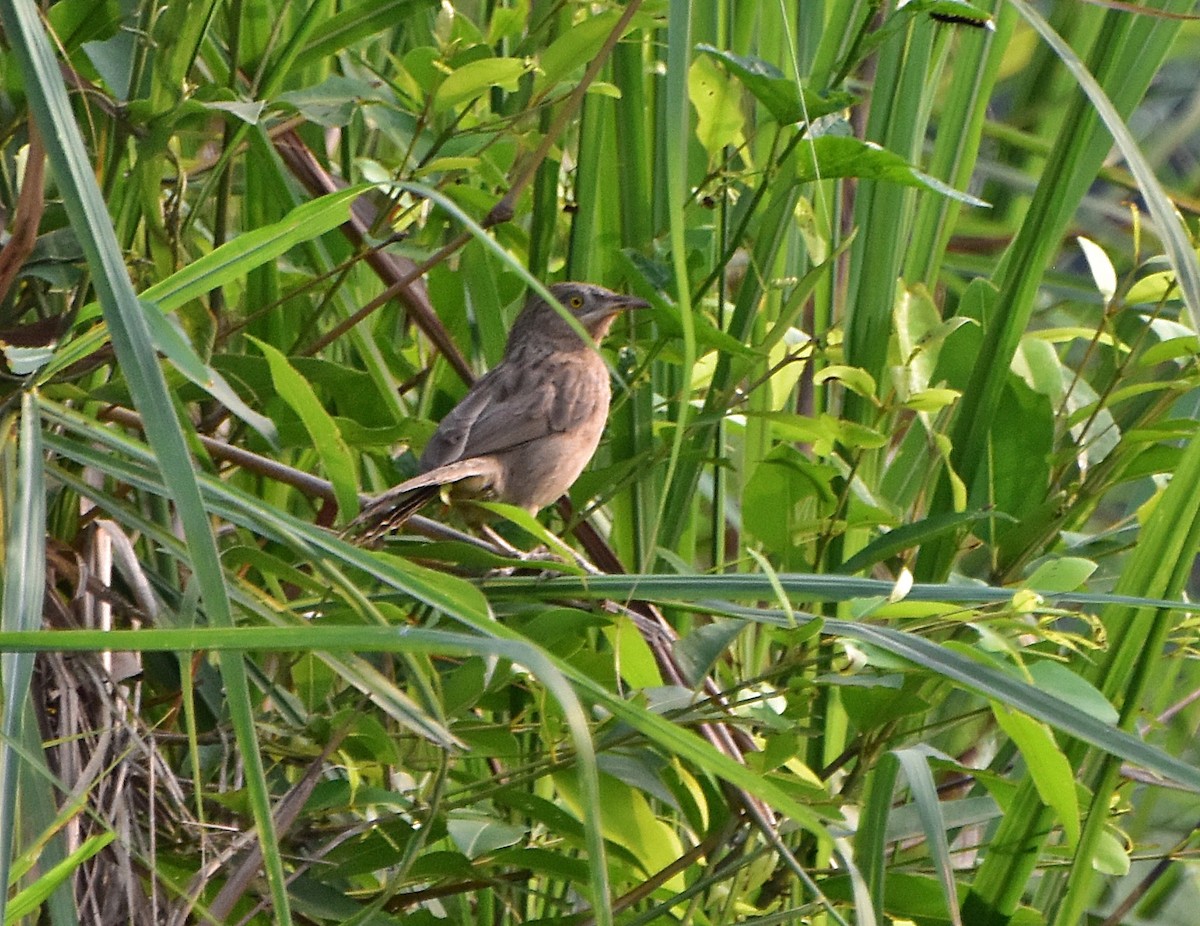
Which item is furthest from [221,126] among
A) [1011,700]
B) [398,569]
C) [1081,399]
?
[1011,700]

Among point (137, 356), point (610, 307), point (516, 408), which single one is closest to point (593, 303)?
point (610, 307)

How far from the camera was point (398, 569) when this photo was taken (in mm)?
1701

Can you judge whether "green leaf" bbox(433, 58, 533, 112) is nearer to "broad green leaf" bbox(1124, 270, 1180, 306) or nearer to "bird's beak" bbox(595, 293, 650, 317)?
"bird's beak" bbox(595, 293, 650, 317)

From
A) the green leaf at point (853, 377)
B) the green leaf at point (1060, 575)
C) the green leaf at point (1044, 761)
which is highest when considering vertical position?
the green leaf at point (853, 377)

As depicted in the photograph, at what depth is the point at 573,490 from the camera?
8.68ft

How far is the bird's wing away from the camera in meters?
2.74

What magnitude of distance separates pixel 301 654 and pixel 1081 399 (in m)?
1.43

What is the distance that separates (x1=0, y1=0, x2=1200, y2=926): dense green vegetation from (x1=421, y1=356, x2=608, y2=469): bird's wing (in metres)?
0.09

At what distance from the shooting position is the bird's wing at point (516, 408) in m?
2.74

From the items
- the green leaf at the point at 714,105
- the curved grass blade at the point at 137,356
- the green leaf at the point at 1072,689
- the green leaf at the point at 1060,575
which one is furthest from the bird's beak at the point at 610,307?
the curved grass blade at the point at 137,356

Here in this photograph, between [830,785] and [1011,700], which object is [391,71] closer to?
[830,785]

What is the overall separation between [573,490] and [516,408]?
78 cm

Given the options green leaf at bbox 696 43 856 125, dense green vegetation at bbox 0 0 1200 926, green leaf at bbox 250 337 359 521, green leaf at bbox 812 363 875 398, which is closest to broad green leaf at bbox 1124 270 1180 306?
dense green vegetation at bbox 0 0 1200 926

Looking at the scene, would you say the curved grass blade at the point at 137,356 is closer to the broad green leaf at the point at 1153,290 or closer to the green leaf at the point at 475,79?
the green leaf at the point at 475,79
